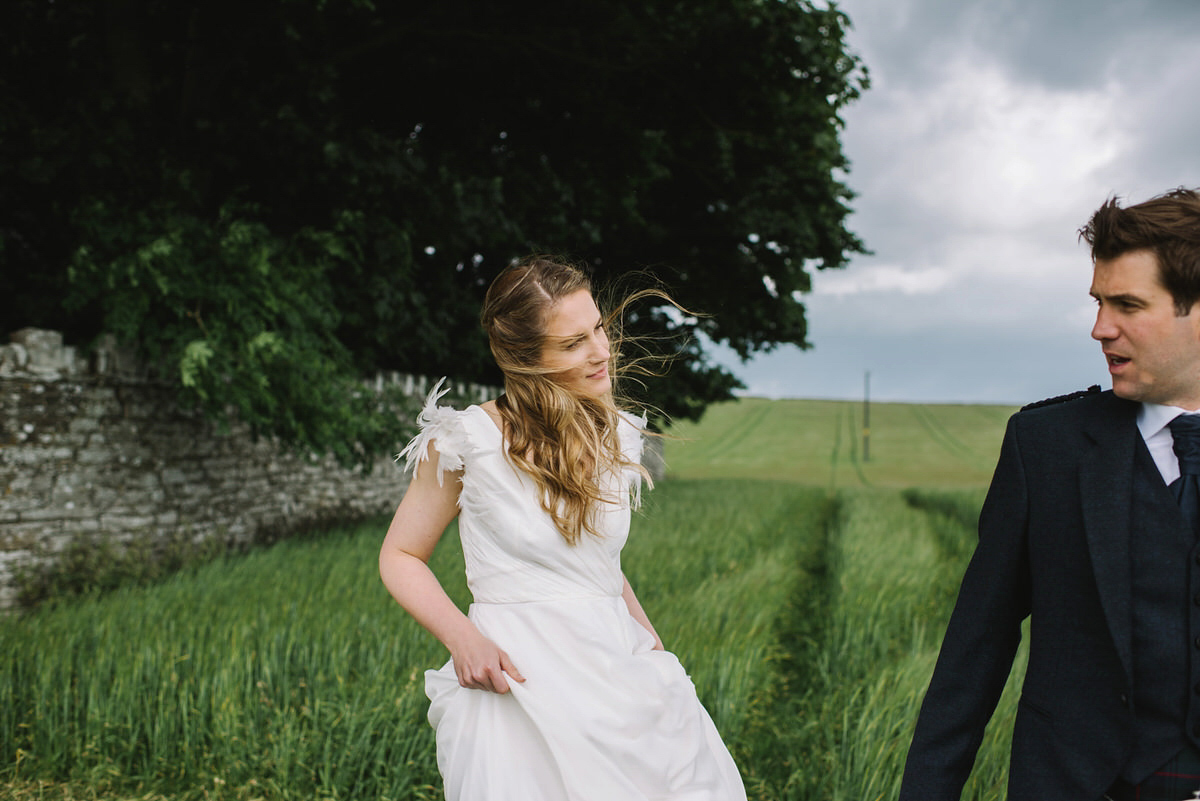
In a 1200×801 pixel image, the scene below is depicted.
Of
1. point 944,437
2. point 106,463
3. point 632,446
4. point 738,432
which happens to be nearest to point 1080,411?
point 632,446

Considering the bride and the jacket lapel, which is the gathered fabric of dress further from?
the jacket lapel

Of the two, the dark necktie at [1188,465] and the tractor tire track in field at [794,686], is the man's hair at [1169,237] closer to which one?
the dark necktie at [1188,465]

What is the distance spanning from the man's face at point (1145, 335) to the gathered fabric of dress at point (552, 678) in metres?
0.97

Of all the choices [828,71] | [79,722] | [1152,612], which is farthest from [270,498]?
[1152,612]

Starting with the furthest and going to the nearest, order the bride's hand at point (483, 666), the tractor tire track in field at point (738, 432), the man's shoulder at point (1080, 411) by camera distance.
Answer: the tractor tire track in field at point (738, 432), the bride's hand at point (483, 666), the man's shoulder at point (1080, 411)

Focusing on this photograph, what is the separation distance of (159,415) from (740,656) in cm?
649

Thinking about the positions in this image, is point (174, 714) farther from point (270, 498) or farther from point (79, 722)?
point (270, 498)

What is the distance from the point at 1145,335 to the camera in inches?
51.0

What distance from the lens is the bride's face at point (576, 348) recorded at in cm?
191

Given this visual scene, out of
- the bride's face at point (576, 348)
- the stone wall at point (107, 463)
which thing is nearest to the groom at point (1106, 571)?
the bride's face at point (576, 348)

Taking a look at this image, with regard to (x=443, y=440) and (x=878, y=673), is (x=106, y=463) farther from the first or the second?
(x=443, y=440)

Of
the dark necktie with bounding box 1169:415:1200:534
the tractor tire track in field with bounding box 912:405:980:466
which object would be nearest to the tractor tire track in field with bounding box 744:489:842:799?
the dark necktie with bounding box 1169:415:1200:534

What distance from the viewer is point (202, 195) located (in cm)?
875

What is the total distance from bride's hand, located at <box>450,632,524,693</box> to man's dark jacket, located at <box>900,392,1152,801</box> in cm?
76
